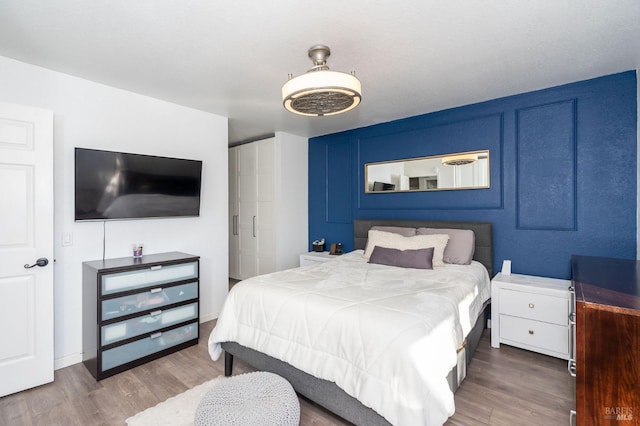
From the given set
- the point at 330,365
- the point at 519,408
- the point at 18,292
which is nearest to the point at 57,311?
the point at 18,292

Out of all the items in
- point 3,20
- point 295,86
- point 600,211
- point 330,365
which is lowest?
point 330,365

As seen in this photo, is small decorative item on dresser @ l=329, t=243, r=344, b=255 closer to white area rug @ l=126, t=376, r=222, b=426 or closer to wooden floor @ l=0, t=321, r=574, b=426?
wooden floor @ l=0, t=321, r=574, b=426

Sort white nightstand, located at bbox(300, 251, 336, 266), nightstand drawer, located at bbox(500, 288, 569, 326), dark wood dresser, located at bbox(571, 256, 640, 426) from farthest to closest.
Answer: white nightstand, located at bbox(300, 251, 336, 266)
nightstand drawer, located at bbox(500, 288, 569, 326)
dark wood dresser, located at bbox(571, 256, 640, 426)

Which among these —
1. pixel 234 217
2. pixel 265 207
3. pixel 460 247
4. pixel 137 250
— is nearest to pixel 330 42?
pixel 460 247

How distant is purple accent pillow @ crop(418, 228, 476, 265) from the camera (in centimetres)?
330

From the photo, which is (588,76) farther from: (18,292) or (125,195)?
(18,292)

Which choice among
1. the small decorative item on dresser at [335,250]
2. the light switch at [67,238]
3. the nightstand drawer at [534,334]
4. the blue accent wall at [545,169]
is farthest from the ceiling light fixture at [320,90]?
the small decorative item on dresser at [335,250]

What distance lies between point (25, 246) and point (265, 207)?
3.08 m

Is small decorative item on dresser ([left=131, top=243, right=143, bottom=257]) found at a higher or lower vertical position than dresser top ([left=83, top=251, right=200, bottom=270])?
higher

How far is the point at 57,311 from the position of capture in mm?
2691

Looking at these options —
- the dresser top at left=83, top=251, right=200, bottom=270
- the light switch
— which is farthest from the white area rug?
the light switch

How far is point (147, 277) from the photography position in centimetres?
280

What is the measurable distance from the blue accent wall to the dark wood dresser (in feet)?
6.80

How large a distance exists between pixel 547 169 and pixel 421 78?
5.41 feet
